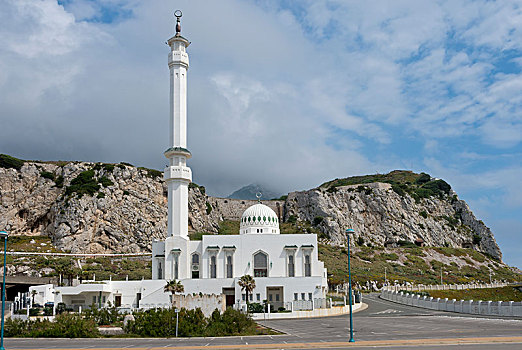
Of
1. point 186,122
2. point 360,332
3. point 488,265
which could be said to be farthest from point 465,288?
point 360,332

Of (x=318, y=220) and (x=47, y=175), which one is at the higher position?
(x=47, y=175)

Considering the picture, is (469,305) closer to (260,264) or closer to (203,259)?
(260,264)

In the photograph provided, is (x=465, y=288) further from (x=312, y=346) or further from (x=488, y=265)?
(x=312, y=346)

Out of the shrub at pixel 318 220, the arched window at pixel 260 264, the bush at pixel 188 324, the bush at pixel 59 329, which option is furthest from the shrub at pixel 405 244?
the bush at pixel 59 329

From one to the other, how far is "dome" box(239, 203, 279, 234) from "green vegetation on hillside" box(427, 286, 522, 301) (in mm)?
26949

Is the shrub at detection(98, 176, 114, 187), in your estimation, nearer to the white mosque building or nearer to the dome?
the white mosque building

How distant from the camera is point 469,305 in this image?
4816 centimetres

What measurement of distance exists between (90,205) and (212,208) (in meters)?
36.1

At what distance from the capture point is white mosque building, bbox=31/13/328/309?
5822 centimetres

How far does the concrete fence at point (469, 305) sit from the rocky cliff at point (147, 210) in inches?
2307

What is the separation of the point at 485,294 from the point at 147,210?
220ft

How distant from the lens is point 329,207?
131500 millimetres

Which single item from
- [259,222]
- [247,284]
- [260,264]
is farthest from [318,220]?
[247,284]

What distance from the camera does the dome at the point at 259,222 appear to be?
2635 inches
